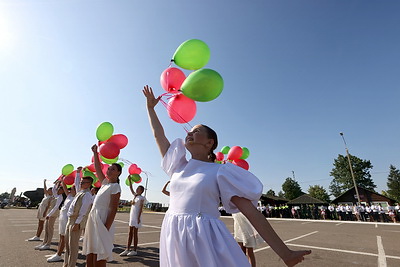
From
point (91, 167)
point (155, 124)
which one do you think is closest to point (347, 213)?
point (91, 167)

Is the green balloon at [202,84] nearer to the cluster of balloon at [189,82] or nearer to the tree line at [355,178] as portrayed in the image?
the cluster of balloon at [189,82]

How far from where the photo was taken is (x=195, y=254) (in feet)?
4.19

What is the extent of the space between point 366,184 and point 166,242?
231 ft

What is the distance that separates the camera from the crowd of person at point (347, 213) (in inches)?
732

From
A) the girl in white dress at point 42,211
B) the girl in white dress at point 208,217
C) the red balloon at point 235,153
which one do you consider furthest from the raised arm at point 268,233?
the girl in white dress at point 42,211

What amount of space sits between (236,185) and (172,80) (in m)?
1.86

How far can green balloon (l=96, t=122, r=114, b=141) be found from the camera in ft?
14.4

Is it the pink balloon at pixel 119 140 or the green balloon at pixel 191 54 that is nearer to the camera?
the green balloon at pixel 191 54

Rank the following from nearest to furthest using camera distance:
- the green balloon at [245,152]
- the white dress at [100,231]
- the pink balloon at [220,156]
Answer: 1. the white dress at [100,231]
2. the green balloon at [245,152]
3. the pink balloon at [220,156]

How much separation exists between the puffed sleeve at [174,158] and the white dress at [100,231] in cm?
204

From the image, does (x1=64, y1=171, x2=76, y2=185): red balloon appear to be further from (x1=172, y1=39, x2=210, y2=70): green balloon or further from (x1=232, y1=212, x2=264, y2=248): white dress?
(x1=172, y1=39, x2=210, y2=70): green balloon

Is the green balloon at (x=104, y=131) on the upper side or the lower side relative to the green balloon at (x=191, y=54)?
lower

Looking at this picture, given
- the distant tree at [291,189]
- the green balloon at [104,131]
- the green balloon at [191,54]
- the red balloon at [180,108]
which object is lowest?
the red balloon at [180,108]

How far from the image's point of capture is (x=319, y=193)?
6538cm
